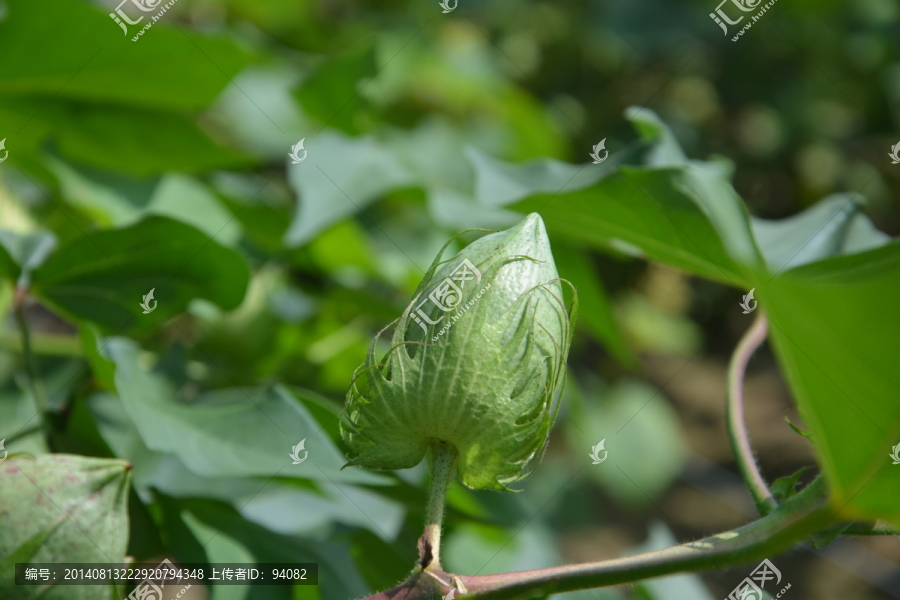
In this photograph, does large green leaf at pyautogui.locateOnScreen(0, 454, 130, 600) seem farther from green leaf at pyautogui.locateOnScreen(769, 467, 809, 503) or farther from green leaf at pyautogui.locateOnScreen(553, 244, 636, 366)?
green leaf at pyautogui.locateOnScreen(553, 244, 636, 366)

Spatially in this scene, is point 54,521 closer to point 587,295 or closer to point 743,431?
point 743,431

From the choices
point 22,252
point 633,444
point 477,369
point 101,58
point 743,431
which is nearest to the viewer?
point 477,369

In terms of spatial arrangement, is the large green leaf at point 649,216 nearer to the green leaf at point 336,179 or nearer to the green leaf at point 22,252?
the green leaf at point 336,179

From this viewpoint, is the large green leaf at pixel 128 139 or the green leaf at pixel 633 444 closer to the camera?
the large green leaf at pixel 128 139

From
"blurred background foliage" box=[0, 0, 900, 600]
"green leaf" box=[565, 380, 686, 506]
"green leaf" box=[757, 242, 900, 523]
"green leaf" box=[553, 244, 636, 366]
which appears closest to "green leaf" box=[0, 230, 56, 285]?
"blurred background foliage" box=[0, 0, 900, 600]

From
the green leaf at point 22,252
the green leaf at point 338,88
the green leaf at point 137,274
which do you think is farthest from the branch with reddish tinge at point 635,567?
the green leaf at point 338,88

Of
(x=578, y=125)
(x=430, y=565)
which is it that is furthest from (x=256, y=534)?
(x=578, y=125)

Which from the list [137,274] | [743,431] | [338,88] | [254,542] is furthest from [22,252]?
[743,431]
